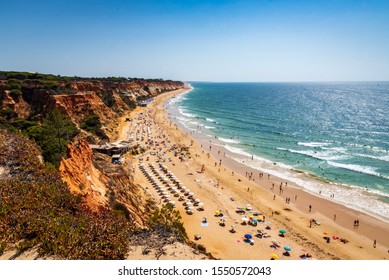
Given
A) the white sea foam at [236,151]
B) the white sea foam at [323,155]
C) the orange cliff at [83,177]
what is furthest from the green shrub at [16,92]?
the white sea foam at [323,155]

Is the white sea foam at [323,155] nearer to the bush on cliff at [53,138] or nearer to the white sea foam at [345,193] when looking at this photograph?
the white sea foam at [345,193]

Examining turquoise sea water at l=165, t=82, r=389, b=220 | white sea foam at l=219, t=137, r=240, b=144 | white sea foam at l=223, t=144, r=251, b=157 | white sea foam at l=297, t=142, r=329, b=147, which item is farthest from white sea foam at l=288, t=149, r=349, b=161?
white sea foam at l=219, t=137, r=240, b=144

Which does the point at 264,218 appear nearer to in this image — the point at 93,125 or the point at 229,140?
the point at 229,140

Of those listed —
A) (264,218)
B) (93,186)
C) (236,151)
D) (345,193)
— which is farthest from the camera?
(236,151)

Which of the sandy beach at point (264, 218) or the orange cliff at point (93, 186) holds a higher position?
the orange cliff at point (93, 186)

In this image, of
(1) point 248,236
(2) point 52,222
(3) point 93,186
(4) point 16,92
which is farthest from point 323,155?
(4) point 16,92

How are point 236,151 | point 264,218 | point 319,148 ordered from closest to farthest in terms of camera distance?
1. point 264,218
2. point 236,151
3. point 319,148

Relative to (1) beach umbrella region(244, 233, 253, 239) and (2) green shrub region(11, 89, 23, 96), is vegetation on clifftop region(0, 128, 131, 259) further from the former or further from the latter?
(2) green shrub region(11, 89, 23, 96)
